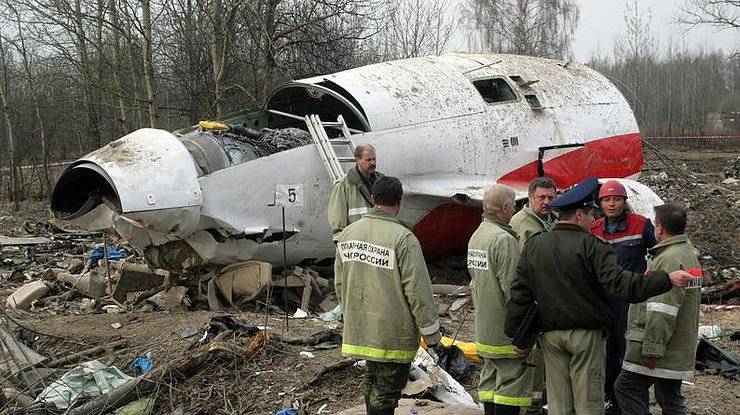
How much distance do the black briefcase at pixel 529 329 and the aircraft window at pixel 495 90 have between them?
6307mm

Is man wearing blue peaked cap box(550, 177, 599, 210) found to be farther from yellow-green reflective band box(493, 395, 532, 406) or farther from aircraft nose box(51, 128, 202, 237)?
aircraft nose box(51, 128, 202, 237)

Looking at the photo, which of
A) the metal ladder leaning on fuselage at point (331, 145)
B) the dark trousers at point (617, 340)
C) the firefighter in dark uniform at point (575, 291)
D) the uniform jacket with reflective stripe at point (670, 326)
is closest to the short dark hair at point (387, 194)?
the firefighter in dark uniform at point (575, 291)

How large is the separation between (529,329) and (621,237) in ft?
4.70

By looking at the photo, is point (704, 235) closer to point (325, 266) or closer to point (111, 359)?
point (325, 266)

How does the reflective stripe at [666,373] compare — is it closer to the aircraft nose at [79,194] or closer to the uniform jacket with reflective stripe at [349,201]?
the uniform jacket with reflective stripe at [349,201]

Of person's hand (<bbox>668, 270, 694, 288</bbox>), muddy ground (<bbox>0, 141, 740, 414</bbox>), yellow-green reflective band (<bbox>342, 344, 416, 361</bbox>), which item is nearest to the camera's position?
person's hand (<bbox>668, 270, 694, 288</bbox>)

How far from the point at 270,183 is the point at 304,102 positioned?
2.34m

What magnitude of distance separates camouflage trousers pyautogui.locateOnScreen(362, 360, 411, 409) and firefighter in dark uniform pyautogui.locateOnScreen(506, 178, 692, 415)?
33.5 inches

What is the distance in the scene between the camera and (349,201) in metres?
6.92

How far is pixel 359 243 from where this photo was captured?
446cm

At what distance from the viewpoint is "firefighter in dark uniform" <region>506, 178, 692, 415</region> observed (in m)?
3.73

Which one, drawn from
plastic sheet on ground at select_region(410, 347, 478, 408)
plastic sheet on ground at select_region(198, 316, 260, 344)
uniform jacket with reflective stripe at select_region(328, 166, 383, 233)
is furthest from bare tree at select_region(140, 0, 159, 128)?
plastic sheet on ground at select_region(410, 347, 478, 408)

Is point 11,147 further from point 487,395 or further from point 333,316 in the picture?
point 487,395

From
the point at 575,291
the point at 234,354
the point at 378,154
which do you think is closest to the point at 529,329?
the point at 575,291
